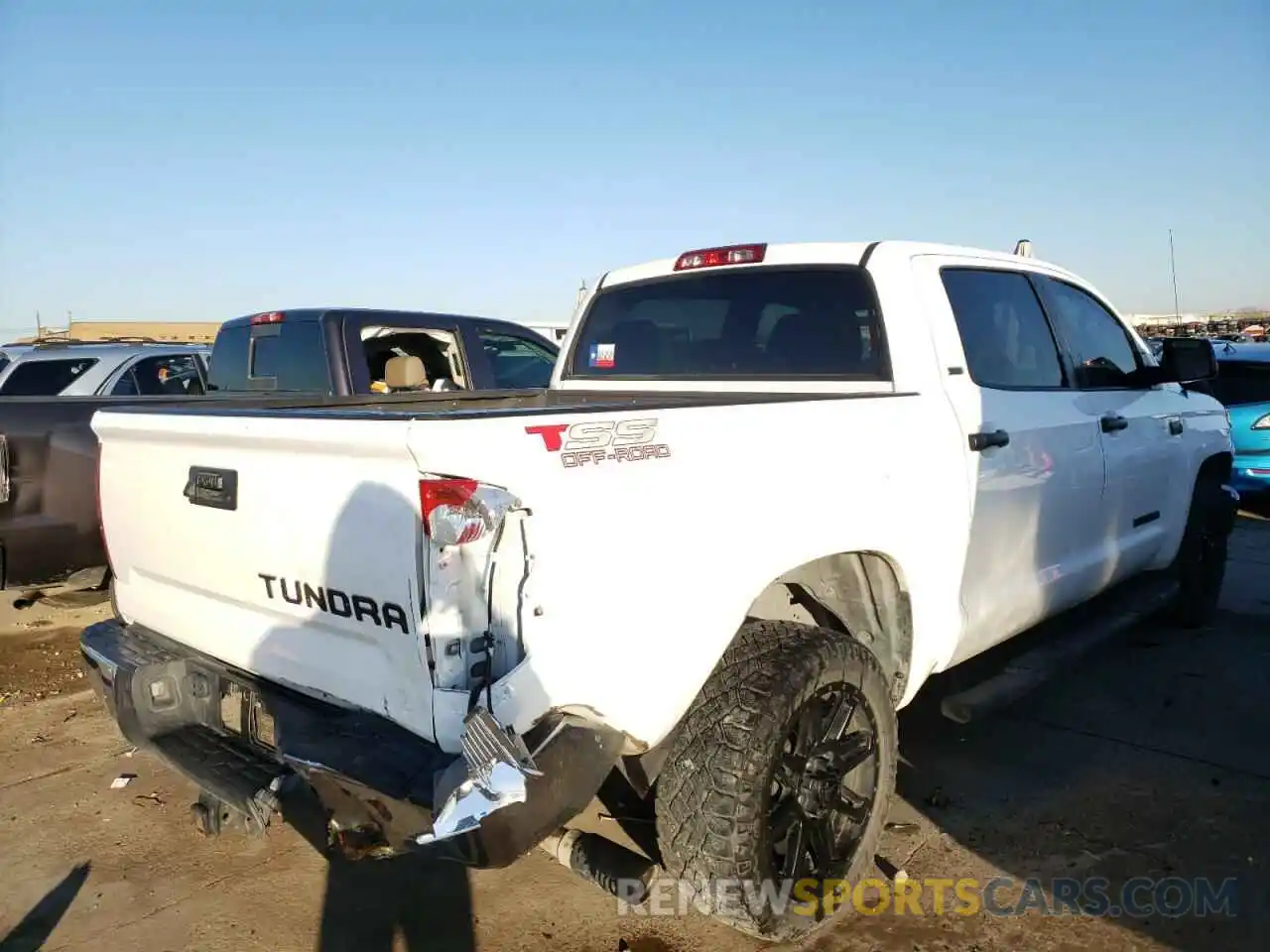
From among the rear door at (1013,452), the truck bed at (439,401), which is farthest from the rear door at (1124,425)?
the truck bed at (439,401)

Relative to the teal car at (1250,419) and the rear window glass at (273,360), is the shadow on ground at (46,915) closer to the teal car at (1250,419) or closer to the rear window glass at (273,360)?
the rear window glass at (273,360)

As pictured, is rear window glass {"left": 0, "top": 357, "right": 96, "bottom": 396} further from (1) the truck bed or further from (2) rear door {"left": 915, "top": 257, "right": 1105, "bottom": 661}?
(2) rear door {"left": 915, "top": 257, "right": 1105, "bottom": 661}

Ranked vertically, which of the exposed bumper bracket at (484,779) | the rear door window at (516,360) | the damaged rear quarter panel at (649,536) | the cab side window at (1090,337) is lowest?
the exposed bumper bracket at (484,779)

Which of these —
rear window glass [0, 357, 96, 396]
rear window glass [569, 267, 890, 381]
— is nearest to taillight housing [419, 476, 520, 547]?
rear window glass [569, 267, 890, 381]

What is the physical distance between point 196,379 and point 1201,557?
27.8 ft

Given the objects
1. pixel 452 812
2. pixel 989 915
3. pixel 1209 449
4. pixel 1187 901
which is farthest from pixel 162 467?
pixel 1209 449

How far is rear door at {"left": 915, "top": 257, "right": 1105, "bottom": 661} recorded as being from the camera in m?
3.41

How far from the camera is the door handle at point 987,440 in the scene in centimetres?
333

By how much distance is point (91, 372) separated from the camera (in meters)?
8.29

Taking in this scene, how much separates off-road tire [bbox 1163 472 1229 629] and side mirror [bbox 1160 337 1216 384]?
1083 millimetres

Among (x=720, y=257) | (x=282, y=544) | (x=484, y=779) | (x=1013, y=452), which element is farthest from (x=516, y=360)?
A: (x=484, y=779)

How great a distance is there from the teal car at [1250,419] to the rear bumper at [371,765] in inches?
361

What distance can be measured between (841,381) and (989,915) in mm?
1789

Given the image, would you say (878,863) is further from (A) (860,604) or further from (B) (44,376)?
(B) (44,376)
